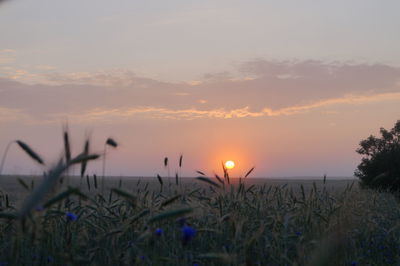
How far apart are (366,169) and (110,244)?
A: 1962cm

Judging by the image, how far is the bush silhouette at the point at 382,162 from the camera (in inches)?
773

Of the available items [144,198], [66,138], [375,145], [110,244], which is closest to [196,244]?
[144,198]

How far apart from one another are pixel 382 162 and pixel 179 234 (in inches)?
694

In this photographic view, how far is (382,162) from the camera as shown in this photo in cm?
2036

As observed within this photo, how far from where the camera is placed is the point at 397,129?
931 inches

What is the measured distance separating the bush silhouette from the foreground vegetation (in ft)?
42.1

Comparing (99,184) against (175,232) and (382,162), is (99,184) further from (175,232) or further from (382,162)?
(175,232)

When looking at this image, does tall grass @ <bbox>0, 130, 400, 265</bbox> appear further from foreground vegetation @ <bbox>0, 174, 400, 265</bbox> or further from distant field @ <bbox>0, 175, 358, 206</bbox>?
distant field @ <bbox>0, 175, 358, 206</bbox>

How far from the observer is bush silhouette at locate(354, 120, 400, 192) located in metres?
19.6

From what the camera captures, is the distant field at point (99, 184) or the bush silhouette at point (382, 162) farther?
the bush silhouette at point (382, 162)

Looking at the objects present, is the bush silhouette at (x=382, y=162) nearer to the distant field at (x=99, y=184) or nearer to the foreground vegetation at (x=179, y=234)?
the distant field at (x=99, y=184)

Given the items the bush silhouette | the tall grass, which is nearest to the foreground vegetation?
the tall grass

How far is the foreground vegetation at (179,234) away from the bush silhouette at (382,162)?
12826 millimetres

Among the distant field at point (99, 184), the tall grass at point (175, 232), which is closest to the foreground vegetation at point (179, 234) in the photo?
the tall grass at point (175, 232)
